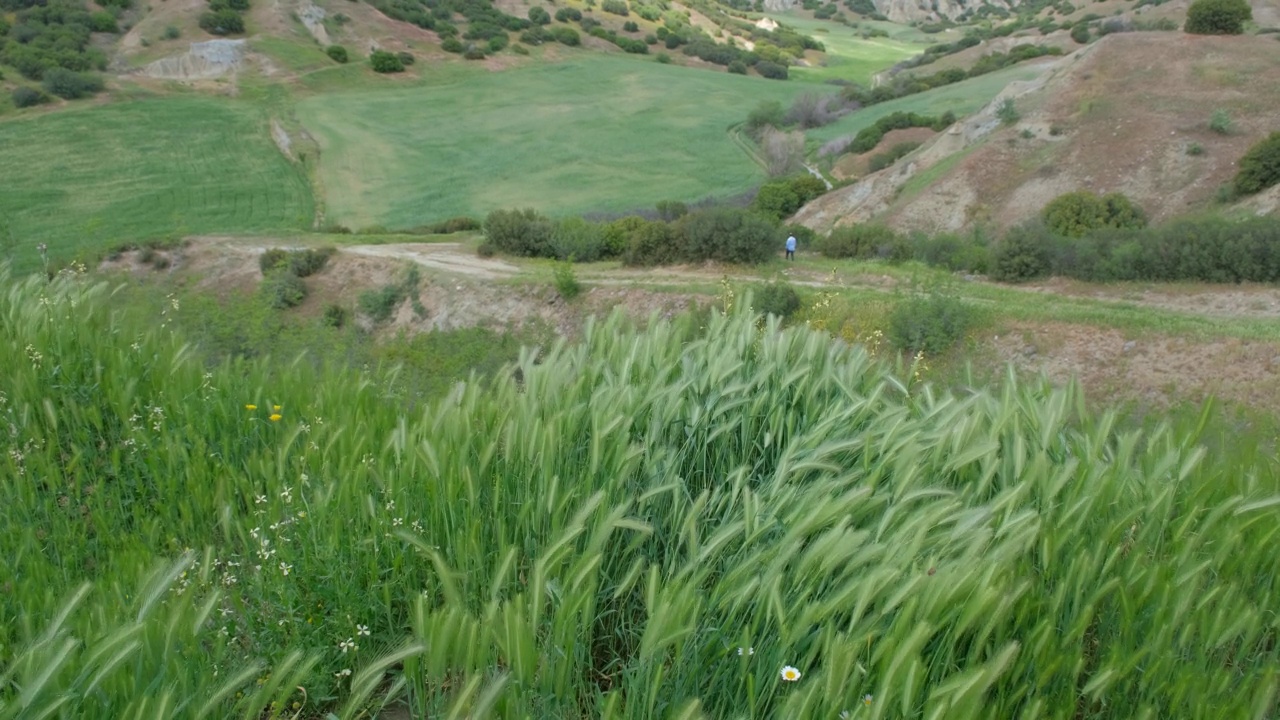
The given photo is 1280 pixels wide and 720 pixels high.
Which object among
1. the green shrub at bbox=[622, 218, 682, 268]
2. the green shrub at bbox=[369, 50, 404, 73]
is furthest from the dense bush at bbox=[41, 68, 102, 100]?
the green shrub at bbox=[622, 218, 682, 268]

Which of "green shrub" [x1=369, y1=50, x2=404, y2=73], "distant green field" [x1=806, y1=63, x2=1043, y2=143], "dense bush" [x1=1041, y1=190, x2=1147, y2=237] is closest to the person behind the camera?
"dense bush" [x1=1041, y1=190, x2=1147, y2=237]

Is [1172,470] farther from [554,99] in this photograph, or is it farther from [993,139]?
[554,99]

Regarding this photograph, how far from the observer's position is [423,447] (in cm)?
319

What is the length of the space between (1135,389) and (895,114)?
32.0m

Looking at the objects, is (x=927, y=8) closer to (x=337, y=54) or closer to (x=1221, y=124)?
(x=337, y=54)

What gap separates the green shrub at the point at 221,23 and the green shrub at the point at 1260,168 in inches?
2166

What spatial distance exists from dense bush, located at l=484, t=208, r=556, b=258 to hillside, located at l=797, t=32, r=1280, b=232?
11.6m

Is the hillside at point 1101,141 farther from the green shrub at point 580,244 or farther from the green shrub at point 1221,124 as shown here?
the green shrub at point 580,244

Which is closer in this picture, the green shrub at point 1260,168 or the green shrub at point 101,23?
the green shrub at point 1260,168

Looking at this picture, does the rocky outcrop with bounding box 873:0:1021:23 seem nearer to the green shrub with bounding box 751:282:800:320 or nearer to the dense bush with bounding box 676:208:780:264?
the dense bush with bounding box 676:208:780:264

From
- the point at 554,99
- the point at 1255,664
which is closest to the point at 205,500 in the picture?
the point at 1255,664

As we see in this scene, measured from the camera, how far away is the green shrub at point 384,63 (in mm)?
58312

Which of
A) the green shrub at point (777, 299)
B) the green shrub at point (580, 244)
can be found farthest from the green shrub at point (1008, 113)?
the green shrub at point (777, 299)

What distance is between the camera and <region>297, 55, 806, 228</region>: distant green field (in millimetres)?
39562
